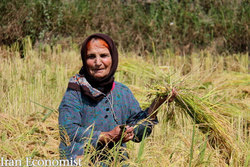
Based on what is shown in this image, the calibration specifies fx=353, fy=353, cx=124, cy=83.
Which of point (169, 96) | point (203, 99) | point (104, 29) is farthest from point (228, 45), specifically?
point (169, 96)

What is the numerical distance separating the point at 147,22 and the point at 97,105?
4528 mm

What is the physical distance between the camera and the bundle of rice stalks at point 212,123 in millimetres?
2275

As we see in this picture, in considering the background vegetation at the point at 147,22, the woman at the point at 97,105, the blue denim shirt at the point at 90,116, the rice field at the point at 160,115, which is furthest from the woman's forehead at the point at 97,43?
the background vegetation at the point at 147,22

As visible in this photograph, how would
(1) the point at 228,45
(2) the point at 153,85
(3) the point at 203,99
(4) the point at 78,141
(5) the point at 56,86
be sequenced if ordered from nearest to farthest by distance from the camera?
(4) the point at 78,141 < (2) the point at 153,85 < (3) the point at 203,99 < (5) the point at 56,86 < (1) the point at 228,45

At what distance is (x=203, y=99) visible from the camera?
2.40 m

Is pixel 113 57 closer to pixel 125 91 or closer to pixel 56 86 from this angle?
pixel 125 91

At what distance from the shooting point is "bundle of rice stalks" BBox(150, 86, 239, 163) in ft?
7.47

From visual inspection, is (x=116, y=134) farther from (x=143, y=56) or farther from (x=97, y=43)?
(x=143, y=56)

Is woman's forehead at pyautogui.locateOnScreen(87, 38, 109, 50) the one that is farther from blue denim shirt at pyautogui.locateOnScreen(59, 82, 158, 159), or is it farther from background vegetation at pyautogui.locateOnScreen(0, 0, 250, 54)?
background vegetation at pyautogui.locateOnScreen(0, 0, 250, 54)

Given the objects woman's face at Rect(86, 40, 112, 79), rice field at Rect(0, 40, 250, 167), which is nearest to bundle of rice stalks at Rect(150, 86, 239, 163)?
rice field at Rect(0, 40, 250, 167)

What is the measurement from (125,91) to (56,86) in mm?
1727

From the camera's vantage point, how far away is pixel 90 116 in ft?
6.61

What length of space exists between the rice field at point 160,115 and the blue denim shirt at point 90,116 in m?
0.13

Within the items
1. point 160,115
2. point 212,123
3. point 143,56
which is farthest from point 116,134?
point 143,56
